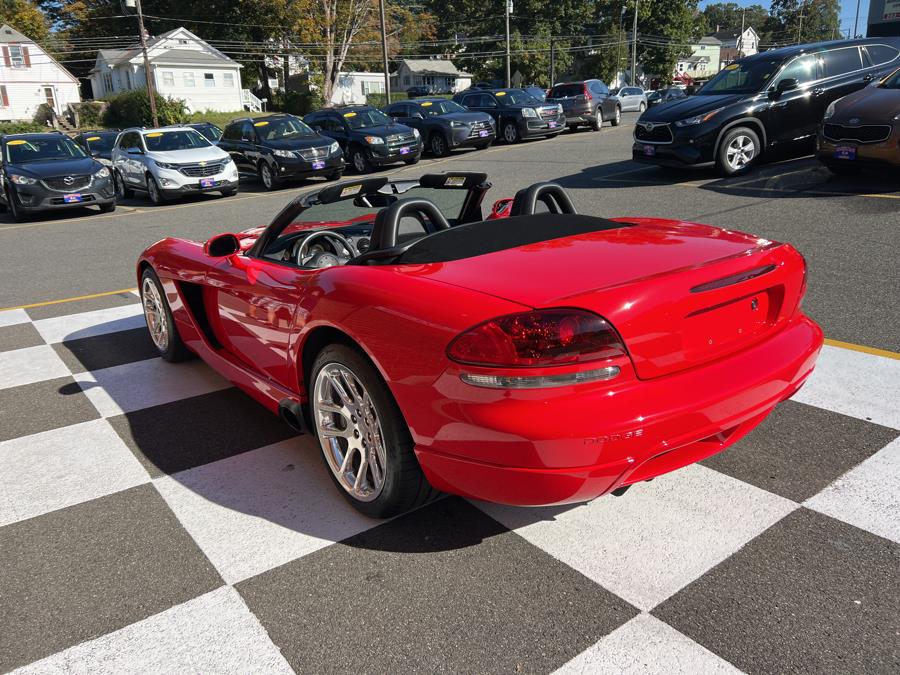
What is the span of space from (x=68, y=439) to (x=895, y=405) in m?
4.35

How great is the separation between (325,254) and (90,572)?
1704 millimetres

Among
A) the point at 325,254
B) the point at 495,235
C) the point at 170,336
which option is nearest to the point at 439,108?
the point at 170,336

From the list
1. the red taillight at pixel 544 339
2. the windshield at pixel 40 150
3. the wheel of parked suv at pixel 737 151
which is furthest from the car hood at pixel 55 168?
the red taillight at pixel 544 339

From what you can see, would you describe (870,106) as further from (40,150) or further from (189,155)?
(40,150)

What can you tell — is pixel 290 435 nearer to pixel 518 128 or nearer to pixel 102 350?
pixel 102 350

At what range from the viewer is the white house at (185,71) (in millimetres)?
59156

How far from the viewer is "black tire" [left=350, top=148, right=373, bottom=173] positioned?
62.3ft

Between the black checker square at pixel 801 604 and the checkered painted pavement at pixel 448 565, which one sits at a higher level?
the black checker square at pixel 801 604

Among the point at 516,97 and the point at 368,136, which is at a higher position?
the point at 516,97

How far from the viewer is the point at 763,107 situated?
11961 mm

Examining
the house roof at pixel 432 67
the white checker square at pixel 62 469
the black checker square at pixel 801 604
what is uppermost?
the house roof at pixel 432 67

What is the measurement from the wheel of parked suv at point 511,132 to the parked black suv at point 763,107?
10.4m

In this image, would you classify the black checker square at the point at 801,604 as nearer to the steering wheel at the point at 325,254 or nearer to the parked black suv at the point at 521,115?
the steering wheel at the point at 325,254

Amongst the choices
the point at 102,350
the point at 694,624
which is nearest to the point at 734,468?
the point at 694,624
